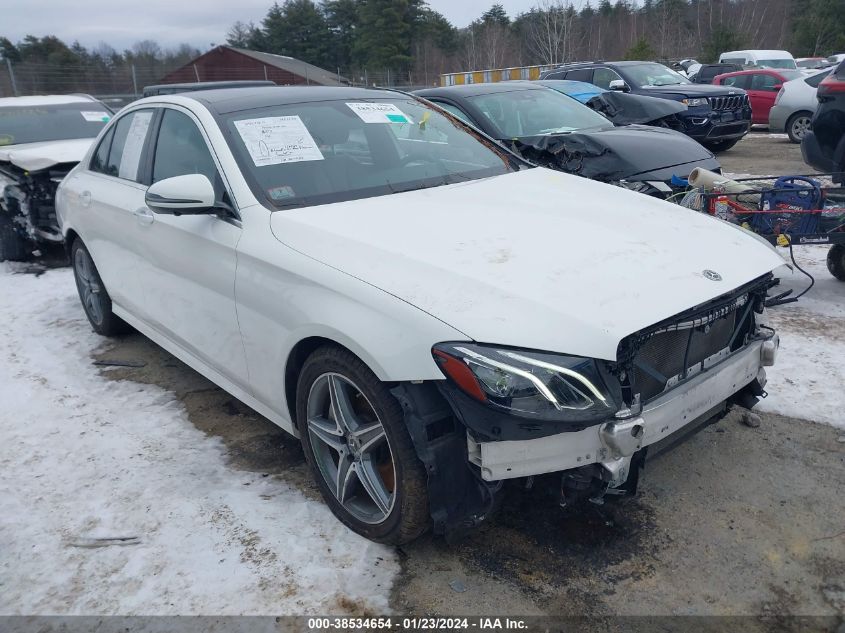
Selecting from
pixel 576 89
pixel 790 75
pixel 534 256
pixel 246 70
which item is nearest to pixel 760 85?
pixel 790 75

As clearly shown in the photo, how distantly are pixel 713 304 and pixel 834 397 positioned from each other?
69.2 inches

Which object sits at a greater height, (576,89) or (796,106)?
(576,89)

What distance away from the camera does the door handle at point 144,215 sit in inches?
152

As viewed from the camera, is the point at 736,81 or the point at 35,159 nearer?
the point at 35,159

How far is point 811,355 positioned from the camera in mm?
4324

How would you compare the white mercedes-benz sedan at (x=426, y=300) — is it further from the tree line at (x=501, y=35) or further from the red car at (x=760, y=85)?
the tree line at (x=501, y=35)

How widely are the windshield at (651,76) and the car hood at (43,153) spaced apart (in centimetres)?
962

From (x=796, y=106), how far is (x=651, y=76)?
3.04 metres

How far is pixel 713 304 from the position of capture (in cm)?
259

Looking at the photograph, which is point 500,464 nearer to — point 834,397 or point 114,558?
point 114,558

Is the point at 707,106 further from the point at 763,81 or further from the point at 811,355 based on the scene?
the point at 811,355

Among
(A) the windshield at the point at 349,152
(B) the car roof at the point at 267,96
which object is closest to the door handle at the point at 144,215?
(B) the car roof at the point at 267,96

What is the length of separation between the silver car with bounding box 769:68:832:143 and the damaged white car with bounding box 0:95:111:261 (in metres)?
12.4

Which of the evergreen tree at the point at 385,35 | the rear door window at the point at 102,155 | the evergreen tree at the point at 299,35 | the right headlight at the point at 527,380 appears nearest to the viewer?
the right headlight at the point at 527,380
